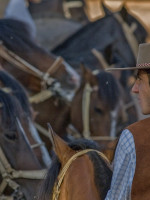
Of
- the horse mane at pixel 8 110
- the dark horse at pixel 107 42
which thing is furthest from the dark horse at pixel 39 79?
the horse mane at pixel 8 110

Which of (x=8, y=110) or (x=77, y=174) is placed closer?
(x=77, y=174)

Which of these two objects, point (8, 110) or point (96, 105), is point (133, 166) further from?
point (96, 105)

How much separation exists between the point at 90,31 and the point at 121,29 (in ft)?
1.31

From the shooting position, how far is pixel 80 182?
225 centimetres

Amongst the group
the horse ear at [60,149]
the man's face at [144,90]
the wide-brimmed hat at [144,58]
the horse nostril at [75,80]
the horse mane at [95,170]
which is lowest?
the horse nostril at [75,80]

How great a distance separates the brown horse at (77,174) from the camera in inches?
87.9

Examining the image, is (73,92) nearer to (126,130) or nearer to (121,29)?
(121,29)

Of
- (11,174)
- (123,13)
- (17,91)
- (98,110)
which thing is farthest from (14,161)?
(123,13)

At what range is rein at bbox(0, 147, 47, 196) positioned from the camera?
10.2 ft

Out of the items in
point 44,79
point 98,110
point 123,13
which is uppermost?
point 44,79

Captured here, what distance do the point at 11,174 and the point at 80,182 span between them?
0.96m

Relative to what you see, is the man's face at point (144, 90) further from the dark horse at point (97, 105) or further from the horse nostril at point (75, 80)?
the horse nostril at point (75, 80)

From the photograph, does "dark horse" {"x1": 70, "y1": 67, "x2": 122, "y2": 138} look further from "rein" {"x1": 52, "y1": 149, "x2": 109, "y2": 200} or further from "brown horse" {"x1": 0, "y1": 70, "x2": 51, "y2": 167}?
"rein" {"x1": 52, "y1": 149, "x2": 109, "y2": 200}

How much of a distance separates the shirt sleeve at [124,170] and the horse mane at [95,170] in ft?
0.30
